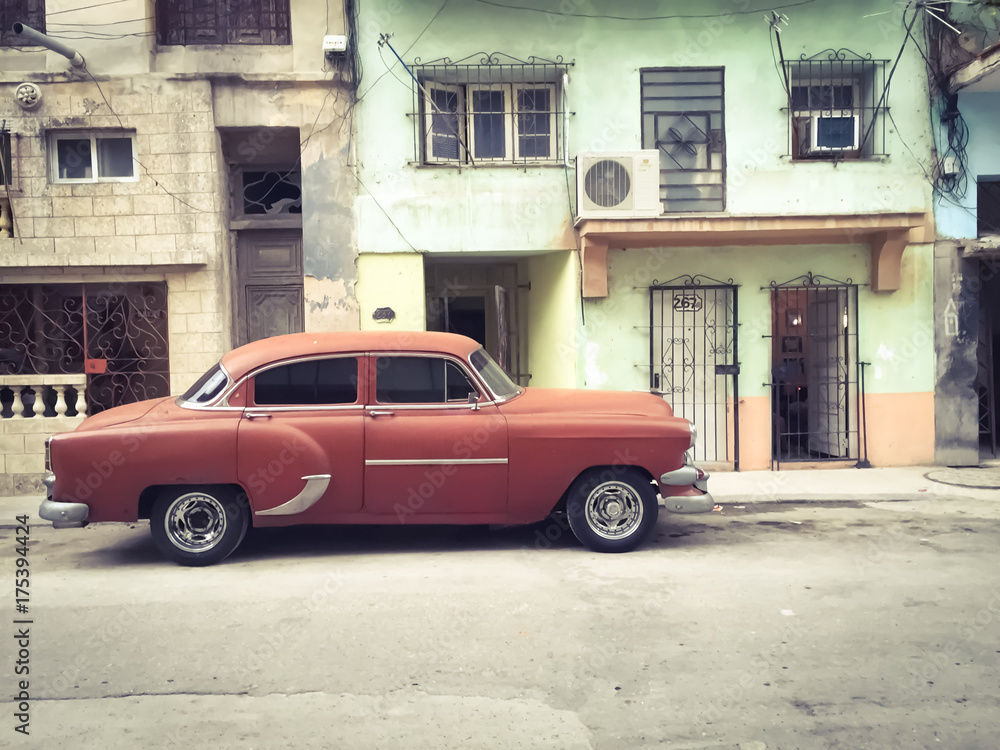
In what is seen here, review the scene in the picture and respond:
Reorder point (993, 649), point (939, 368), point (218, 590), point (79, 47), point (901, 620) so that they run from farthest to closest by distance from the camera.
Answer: point (939, 368) → point (79, 47) → point (218, 590) → point (901, 620) → point (993, 649)

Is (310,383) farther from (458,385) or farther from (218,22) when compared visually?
(218,22)

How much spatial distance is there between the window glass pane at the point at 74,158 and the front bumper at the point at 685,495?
26.2 feet

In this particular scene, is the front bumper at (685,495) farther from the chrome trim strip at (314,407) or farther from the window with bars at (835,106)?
the window with bars at (835,106)

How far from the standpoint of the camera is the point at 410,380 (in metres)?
6.32

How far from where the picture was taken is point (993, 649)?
4238mm

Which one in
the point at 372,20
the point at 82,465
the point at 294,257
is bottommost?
the point at 82,465

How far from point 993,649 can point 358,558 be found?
4.22m

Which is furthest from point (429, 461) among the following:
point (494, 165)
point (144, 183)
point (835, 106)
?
point (835, 106)

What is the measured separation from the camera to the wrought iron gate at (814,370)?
1030 centimetres

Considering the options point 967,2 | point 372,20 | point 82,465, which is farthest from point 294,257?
point 967,2

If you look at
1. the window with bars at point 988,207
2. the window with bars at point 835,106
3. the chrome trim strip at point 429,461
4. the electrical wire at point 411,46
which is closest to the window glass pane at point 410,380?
the chrome trim strip at point 429,461

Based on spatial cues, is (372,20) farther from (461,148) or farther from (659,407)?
(659,407)

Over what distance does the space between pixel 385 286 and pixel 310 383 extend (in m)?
3.85

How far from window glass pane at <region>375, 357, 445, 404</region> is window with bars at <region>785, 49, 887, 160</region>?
6.23 meters
